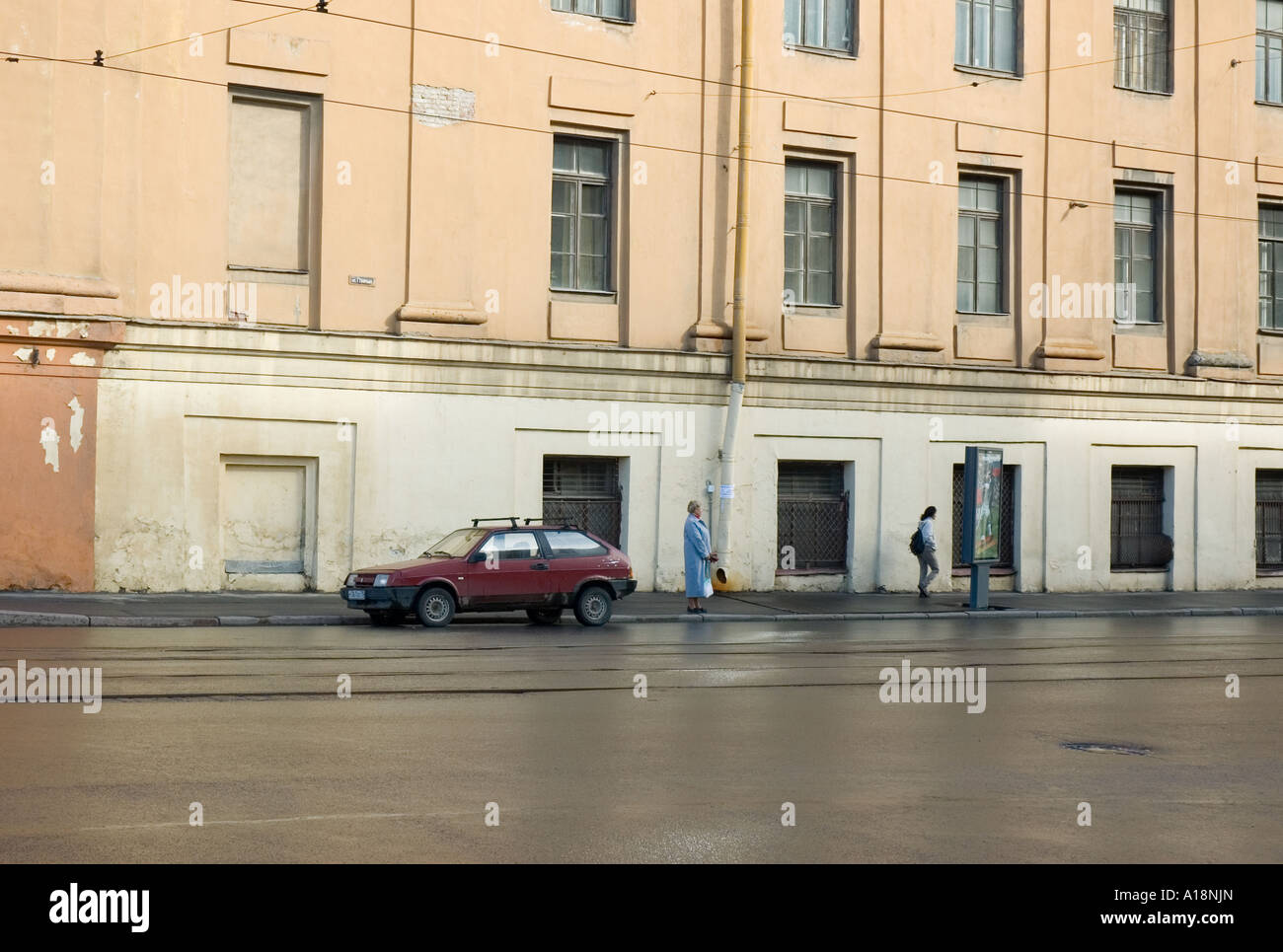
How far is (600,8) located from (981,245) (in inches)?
355

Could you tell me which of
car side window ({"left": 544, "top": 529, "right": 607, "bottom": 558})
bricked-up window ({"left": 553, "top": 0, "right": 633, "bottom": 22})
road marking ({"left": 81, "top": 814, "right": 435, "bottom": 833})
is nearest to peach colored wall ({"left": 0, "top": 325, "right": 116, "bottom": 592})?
car side window ({"left": 544, "top": 529, "right": 607, "bottom": 558})

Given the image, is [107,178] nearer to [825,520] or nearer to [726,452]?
[726,452]

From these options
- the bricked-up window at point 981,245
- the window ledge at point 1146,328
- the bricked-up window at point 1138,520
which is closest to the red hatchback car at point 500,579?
the bricked-up window at point 981,245

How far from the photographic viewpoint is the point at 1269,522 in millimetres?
34000

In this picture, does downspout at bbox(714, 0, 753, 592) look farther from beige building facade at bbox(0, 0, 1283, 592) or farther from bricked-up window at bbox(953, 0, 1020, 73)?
bricked-up window at bbox(953, 0, 1020, 73)

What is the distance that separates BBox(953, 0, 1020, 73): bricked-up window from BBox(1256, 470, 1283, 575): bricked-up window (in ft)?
34.2

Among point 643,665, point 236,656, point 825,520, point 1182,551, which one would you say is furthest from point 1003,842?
point 1182,551

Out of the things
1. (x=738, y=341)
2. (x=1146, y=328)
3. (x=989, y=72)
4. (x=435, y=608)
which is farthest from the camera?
(x=1146, y=328)

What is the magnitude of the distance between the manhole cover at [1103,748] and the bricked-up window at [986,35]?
2217 cm

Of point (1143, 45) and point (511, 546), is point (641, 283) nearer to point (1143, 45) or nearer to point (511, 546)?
point (511, 546)

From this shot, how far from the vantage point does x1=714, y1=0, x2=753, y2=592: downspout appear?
90.2 ft

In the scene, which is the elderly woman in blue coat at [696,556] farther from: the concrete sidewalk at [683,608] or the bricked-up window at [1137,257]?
the bricked-up window at [1137,257]

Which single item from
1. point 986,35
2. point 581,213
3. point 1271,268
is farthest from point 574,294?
point 1271,268

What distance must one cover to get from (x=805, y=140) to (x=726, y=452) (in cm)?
604
